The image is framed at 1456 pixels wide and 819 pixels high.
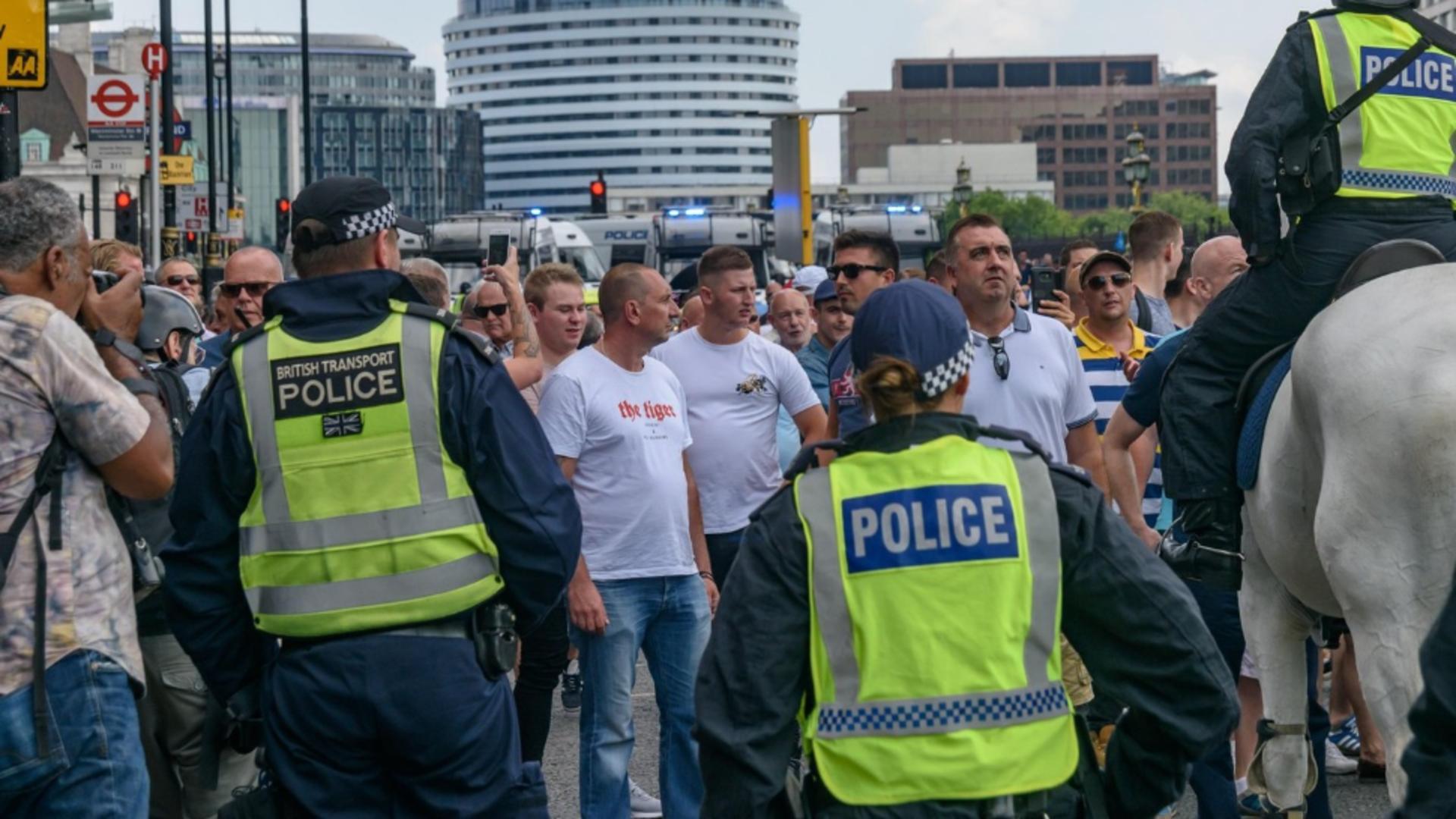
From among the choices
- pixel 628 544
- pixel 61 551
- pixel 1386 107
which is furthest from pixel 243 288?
pixel 1386 107

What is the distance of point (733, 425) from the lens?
28.7ft

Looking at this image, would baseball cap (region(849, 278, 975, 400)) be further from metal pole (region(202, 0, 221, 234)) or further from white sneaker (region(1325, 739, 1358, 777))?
metal pole (region(202, 0, 221, 234))

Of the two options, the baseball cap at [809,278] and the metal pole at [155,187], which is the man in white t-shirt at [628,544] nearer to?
the baseball cap at [809,278]

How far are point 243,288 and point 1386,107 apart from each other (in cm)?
500

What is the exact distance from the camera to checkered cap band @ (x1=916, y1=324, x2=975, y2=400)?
4.02 metres

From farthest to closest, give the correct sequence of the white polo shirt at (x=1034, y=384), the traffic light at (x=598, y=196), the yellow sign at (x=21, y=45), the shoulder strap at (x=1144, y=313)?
the traffic light at (x=598, y=196) < the shoulder strap at (x=1144, y=313) < the yellow sign at (x=21, y=45) < the white polo shirt at (x=1034, y=384)

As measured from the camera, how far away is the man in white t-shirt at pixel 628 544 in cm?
764

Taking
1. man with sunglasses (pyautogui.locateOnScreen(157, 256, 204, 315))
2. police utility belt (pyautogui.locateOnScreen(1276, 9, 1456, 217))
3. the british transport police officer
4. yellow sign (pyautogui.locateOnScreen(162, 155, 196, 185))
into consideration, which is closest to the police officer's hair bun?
the british transport police officer

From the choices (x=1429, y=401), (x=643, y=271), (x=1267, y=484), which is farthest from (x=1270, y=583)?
(x=643, y=271)

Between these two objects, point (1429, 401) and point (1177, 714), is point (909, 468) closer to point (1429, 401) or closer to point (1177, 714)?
point (1177, 714)

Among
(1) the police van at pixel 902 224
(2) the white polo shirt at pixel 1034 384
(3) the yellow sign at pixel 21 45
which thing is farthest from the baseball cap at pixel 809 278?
(1) the police van at pixel 902 224

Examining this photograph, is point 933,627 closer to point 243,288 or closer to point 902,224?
point 243,288

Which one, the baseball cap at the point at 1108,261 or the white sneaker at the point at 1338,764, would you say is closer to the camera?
the white sneaker at the point at 1338,764

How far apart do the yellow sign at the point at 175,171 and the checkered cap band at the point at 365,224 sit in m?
30.1
